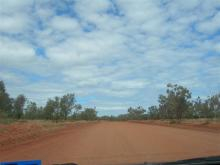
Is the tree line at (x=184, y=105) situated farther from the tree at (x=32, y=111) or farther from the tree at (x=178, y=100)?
the tree at (x=32, y=111)

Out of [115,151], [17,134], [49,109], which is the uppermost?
[49,109]

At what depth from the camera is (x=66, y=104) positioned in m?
138

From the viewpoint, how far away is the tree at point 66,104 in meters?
138

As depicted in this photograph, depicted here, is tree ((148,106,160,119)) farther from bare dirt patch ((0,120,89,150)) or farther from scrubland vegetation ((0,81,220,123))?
bare dirt patch ((0,120,89,150))

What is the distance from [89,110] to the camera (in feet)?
650

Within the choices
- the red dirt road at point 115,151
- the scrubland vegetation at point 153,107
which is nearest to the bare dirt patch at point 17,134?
the red dirt road at point 115,151

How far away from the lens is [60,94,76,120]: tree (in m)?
138

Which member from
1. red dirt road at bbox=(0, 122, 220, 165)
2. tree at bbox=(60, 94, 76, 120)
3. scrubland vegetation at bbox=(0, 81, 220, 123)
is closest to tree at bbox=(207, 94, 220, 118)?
scrubland vegetation at bbox=(0, 81, 220, 123)

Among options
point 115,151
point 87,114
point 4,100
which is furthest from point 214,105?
point 115,151

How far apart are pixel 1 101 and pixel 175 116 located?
45220mm

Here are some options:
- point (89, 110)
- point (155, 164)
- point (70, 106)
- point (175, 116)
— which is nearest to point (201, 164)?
point (155, 164)

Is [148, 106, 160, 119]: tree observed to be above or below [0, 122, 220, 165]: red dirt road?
above

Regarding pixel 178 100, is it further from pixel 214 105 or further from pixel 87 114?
pixel 87 114

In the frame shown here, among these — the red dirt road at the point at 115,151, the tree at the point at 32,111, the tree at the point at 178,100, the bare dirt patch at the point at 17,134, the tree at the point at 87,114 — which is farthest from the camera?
the tree at the point at 87,114
